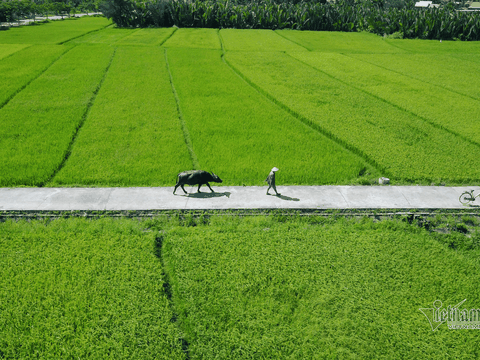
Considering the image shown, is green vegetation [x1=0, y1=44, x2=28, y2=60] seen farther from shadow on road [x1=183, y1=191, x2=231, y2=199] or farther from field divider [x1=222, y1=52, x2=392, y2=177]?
shadow on road [x1=183, y1=191, x2=231, y2=199]

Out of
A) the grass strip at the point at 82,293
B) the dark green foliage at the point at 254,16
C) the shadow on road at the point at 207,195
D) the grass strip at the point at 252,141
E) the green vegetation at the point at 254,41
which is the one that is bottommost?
the grass strip at the point at 82,293

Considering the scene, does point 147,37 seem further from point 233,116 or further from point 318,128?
point 318,128

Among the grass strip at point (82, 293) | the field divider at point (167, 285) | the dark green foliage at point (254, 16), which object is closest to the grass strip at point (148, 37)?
the dark green foliage at point (254, 16)

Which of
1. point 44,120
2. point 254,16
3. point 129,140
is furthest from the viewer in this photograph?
point 254,16

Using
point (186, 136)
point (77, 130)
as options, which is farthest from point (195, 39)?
point (186, 136)

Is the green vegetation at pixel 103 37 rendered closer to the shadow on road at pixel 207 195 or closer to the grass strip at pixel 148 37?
the grass strip at pixel 148 37

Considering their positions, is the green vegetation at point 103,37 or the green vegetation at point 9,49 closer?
the green vegetation at point 9,49
